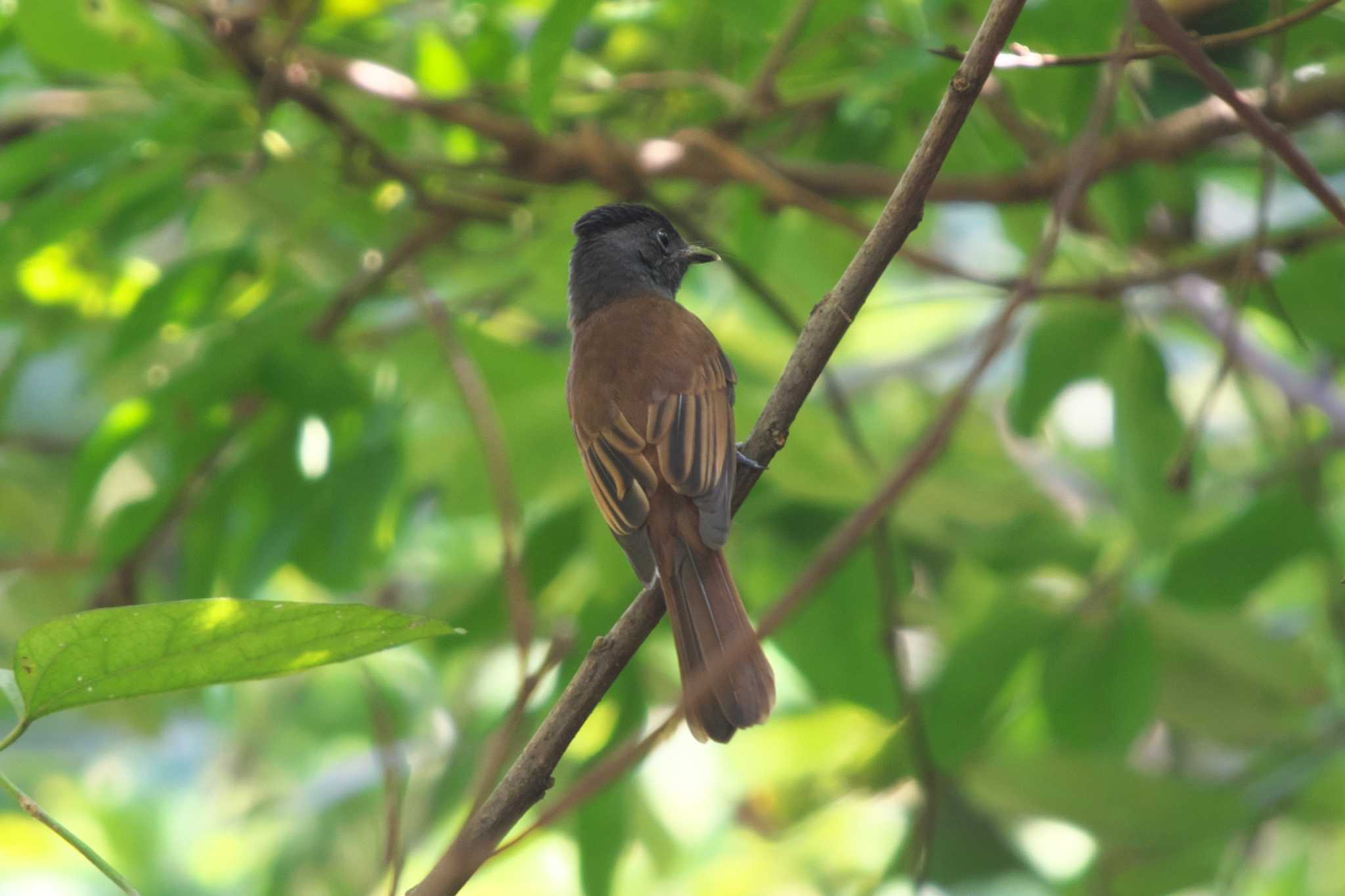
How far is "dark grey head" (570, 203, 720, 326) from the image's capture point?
3.30 metres

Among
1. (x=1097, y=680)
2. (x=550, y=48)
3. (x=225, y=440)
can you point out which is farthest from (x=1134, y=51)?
(x=225, y=440)

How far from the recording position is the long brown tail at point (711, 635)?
2.17 m

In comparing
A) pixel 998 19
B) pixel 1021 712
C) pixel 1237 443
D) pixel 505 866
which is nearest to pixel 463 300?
pixel 505 866

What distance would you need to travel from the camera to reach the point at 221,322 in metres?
3.46

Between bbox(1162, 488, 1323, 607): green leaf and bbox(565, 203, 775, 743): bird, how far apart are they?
Answer: 1057mm

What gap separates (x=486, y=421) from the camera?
240 cm

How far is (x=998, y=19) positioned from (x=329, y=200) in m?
2.33

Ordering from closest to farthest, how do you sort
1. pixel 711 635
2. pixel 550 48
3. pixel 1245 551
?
pixel 711 635 < pixel 550 48 < pixel 1245 551

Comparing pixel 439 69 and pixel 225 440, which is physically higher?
pixel 439 69

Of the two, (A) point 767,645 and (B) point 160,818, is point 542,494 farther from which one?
(B) point 160,818

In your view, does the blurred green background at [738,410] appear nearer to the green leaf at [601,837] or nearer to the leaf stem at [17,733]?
the green leaf at [601,837]

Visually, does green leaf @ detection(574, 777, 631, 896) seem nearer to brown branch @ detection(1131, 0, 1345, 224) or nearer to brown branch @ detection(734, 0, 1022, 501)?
brown branch @ detection(734, 0, 1022, 501)

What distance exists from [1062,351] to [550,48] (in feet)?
4.47

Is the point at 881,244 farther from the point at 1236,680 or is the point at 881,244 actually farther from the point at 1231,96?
the point at 1236,680
